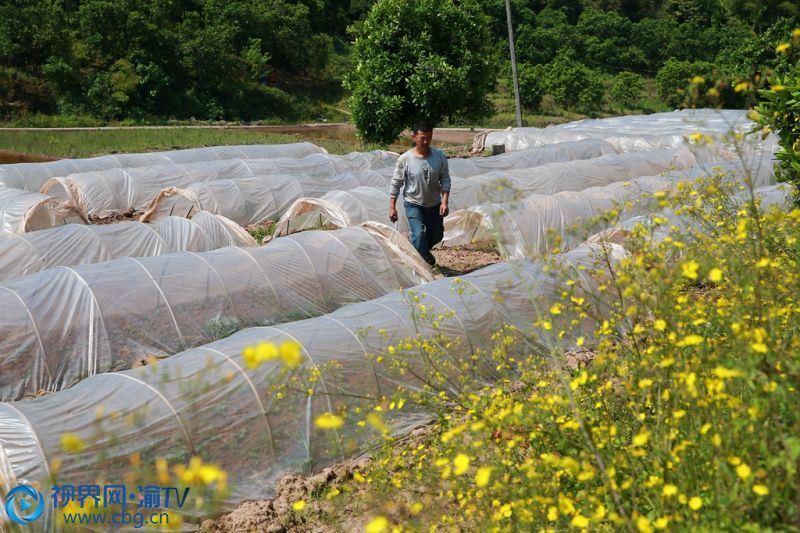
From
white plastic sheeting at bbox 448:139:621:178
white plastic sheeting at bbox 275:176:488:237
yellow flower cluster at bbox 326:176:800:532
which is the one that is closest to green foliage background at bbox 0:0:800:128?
white plastic sheeting at bbox 448:139:621:178

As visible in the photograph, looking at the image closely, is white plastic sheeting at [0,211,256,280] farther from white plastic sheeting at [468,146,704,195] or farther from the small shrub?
the small shrub

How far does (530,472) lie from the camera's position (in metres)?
2.60

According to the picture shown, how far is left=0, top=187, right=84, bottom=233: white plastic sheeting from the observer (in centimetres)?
1061

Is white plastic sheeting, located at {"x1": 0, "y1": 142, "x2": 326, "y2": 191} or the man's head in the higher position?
the man's head

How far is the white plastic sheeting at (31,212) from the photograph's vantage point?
10609 mm

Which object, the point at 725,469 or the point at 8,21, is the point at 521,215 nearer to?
the point at 725,469

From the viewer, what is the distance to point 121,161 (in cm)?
1554

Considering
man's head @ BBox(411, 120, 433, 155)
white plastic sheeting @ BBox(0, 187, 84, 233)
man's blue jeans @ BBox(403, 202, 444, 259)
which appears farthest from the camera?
white plastic sheeting @ BBox(0, 187, 84, 233)

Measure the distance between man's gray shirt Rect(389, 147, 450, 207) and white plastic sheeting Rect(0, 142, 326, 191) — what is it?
8.35m

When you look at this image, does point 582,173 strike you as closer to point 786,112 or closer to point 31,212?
point 786,112

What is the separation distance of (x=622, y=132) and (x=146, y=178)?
1355 cm

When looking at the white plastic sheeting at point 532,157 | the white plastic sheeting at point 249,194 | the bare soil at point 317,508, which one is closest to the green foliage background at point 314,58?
the white plastic sheeting at point 532,157

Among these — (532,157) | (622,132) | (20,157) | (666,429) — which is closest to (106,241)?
(666,429)

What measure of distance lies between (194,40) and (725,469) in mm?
34672
